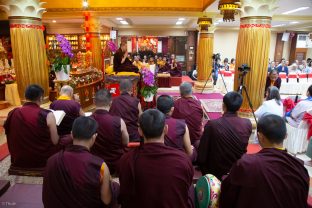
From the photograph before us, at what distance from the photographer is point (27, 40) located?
458cm

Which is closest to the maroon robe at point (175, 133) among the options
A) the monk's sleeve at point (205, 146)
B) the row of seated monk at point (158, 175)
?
the monk's sleeve at point (205, 146)

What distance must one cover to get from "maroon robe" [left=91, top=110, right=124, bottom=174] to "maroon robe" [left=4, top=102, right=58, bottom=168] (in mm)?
545

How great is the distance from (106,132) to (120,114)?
23.1 inches

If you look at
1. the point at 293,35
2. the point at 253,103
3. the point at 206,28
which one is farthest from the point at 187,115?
the point at 293,35

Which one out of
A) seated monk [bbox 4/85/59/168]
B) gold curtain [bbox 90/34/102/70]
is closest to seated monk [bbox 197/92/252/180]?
seated monk [bbox 4/85/59/168]

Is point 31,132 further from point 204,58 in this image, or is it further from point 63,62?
point 204,58

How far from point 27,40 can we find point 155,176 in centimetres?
430

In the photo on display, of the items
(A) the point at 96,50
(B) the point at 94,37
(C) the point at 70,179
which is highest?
(B) the point at 94,37

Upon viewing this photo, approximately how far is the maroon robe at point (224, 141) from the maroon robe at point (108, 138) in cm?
91

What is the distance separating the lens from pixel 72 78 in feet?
17.3

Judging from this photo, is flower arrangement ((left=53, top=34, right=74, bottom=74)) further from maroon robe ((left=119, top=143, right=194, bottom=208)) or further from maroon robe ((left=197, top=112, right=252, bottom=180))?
maroon robe ((left=119, top=143, right=194, bottom=208))

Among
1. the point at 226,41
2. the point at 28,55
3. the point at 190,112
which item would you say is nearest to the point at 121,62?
the point at 28,55

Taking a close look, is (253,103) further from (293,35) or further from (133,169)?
(293,35)

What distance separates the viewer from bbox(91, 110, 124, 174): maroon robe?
2541 millimetres
